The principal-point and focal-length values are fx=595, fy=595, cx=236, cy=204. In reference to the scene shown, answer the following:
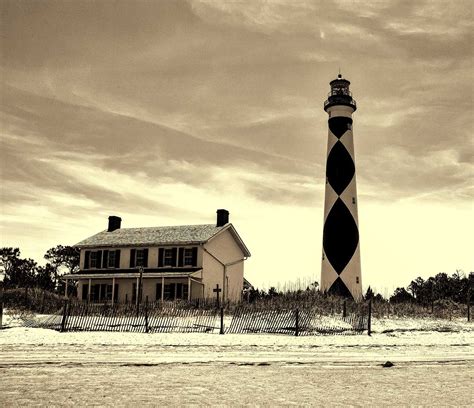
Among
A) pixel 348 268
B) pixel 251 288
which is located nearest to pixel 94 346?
pixel 348 268

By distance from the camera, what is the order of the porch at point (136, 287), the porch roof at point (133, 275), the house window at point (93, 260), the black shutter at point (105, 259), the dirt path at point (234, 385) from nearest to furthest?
the dirt path at point (234, 385) → the porch roof at point (133, 275) → the porch at point (136, 287) → the black shutter at point (105, 259) → the house window at point (93, 260)

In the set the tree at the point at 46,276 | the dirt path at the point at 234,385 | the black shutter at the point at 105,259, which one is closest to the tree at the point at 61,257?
the tree at the point at 46,276

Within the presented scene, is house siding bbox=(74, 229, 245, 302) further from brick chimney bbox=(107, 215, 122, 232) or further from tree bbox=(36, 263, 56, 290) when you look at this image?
tree bbox=(36, 263, 56, 290)

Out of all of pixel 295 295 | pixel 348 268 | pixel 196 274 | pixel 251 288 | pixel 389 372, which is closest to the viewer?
pixel 389 372

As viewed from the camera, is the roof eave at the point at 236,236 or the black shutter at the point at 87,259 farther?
the black shutter at the point at 87,259

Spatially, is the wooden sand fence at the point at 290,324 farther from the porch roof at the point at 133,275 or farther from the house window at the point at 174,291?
the house window at the point at 174,291

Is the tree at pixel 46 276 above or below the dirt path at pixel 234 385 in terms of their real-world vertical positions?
above

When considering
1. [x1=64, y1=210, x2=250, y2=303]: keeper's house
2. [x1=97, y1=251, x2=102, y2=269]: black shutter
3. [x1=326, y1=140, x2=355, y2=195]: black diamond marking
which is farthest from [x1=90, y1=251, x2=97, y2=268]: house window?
[x1=326, y1=140, x2=355, y2=195]: black diamond marking

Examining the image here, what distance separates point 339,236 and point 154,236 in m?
12.9

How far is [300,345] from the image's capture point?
18766mm

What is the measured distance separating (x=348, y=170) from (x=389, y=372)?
2333 cm

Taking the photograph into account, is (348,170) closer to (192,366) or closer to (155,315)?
(155,315)

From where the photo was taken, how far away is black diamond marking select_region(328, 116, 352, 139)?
1390 inches

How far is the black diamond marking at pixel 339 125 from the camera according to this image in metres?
35.3
